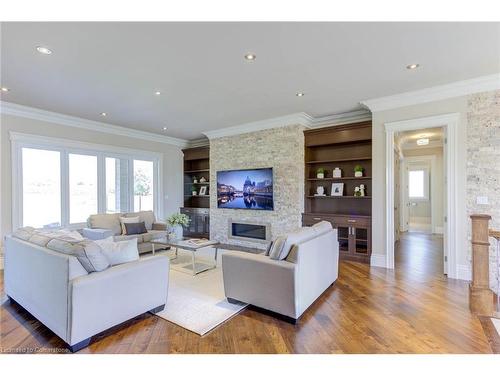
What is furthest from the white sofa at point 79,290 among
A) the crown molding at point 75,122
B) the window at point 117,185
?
the window at point 117,185

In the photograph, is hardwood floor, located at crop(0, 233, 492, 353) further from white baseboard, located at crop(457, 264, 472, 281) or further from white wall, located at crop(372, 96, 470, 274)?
white wall, located at crop(372, 96, 470, 274)

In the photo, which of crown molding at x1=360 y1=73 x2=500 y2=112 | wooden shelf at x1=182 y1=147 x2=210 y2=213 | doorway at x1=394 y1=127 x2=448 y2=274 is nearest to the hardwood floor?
crown molding at x1=360 y1=73 x2=500 y2=112

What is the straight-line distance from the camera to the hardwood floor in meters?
2.17

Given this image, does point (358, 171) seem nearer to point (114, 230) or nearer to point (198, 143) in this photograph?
point (198, 143)

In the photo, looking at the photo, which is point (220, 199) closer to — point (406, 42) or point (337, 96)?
point (337, 96)

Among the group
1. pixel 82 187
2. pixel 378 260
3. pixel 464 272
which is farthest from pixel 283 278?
pixel 82 187

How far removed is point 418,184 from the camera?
9.01 meters

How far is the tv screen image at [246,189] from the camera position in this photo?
19.0ft

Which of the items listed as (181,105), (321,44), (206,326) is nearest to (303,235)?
(206,326)

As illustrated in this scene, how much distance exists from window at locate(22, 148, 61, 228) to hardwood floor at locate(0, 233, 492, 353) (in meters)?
2.29

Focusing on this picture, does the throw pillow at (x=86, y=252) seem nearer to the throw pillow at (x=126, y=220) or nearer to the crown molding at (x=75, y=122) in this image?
the throw pillow at (x=126, y=220)

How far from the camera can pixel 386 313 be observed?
2785mm

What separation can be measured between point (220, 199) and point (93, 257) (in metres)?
4.34

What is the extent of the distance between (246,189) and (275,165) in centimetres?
93
